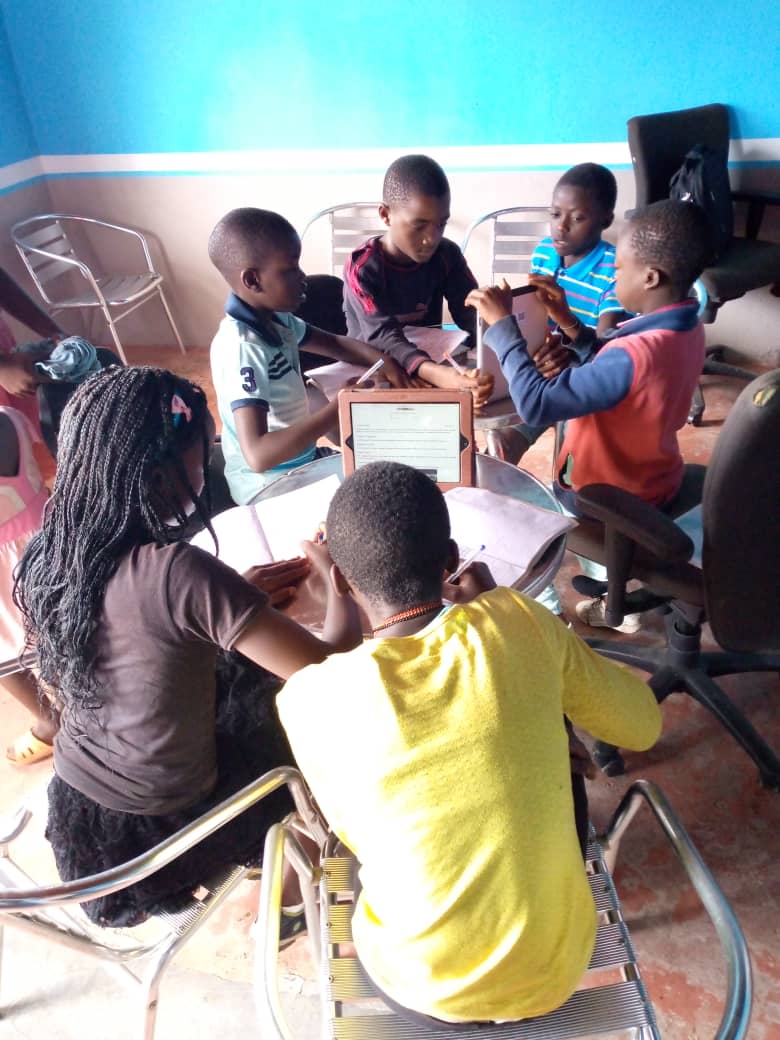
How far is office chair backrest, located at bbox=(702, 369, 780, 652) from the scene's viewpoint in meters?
1.12

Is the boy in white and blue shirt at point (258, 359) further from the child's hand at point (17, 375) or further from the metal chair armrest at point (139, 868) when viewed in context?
the metal chair armrest at point (139, 868)

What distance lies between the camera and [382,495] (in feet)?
2.91

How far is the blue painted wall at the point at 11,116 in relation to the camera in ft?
11.3

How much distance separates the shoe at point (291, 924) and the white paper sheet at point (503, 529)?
709mm

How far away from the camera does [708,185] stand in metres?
2.77

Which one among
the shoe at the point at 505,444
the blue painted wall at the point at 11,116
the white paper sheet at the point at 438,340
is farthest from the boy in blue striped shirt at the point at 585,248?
the blue painted wall at the point at 11,116

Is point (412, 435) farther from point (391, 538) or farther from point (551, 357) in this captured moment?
point (551, 357)

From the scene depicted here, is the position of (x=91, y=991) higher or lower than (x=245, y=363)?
lower

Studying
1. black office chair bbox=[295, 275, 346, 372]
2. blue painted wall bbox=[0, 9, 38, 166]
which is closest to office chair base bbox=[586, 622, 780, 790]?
→ black office chair bbox=[295, 275, 346, 372]

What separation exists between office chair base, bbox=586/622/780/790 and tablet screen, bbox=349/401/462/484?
810mm

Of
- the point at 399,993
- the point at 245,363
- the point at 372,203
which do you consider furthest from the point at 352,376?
the point at 372,203

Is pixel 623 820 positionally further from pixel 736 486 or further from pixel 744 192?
pixel 744 192

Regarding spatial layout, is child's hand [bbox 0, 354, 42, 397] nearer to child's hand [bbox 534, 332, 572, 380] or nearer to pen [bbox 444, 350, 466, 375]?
pen [bbox 444, 350, 466, 375]

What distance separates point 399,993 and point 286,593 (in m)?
0.57
